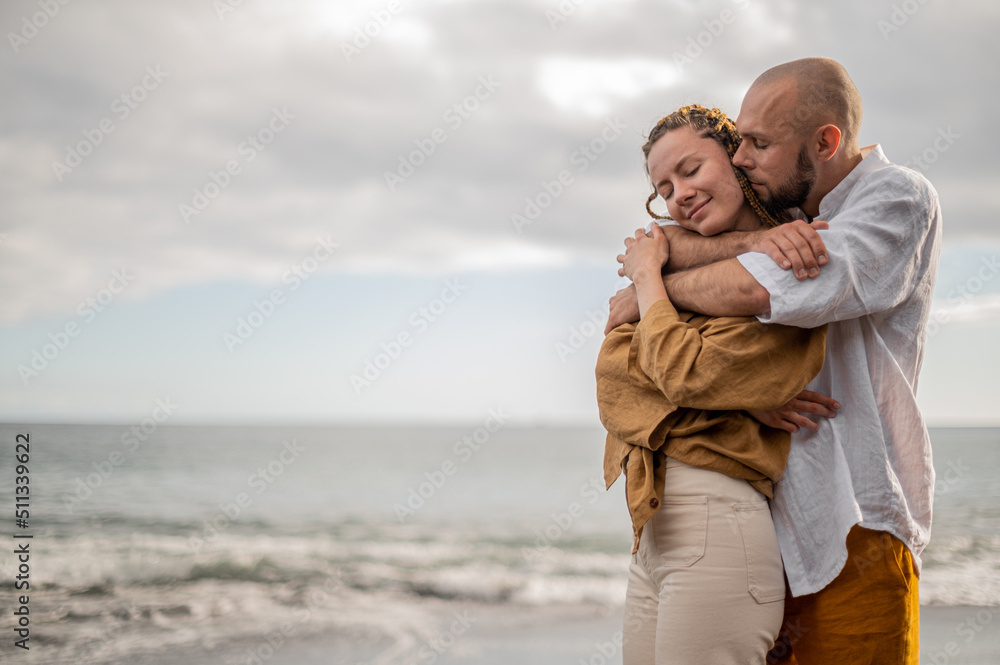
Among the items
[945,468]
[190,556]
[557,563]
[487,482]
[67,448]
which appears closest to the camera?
[557,563]

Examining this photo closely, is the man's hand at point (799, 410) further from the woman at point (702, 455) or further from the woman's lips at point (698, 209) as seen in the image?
the woman's lips at point (698, 209)

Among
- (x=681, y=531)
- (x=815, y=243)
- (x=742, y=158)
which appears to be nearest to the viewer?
(x=815, y=243)

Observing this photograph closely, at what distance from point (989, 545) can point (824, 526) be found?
27.6 ft

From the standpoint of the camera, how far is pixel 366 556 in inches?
324

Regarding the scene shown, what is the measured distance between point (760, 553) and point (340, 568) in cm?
710

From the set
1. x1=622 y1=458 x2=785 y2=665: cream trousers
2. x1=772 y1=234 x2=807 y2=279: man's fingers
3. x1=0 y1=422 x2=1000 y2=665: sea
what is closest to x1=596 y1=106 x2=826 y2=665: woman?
x1=622 y1=458 x2=785 y2=665: cream trousers

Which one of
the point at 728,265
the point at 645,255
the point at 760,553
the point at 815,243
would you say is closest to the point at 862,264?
the point at 815,243

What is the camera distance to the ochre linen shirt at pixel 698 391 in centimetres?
132

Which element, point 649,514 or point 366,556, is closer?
point 649,514

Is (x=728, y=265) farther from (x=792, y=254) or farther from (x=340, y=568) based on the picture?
(x=340, y=568)

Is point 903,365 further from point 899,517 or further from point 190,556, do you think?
point 190,556

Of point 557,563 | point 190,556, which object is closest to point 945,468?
point 557,563

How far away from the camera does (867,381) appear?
55.2 inches

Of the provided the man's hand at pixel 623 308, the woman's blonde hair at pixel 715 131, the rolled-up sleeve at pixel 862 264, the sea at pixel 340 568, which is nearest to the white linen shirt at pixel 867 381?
the rolled-up sleeve at pixel 862 264
